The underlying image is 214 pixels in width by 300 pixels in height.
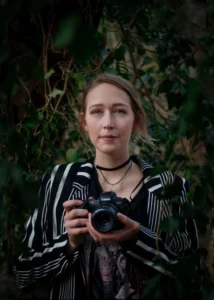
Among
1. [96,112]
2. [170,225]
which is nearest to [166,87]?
[96,112]

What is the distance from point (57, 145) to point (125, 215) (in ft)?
4.13

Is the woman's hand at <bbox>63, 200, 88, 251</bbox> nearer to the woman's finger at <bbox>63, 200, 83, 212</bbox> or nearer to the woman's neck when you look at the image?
the woman's finger at <bbox>63, 200, 83, 212</bbox>

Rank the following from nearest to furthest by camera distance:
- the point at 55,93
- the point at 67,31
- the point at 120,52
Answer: the point at 67,31, the point at 55,93, the point at 120,52

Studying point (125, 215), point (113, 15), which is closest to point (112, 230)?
point (125, 215)

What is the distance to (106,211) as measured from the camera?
1.48 m

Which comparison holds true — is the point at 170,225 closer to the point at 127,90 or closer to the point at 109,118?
the point at 109,118

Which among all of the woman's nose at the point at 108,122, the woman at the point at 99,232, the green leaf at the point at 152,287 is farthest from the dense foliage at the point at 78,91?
the woman's nose at the point at 108,122

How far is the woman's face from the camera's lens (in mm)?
1718

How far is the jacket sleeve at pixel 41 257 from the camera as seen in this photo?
1.62m

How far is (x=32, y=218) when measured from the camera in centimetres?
176

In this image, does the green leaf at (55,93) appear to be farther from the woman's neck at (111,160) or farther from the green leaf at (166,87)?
the woman's neck at (111,160)

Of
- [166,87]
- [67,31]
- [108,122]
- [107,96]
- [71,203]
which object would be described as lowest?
[71,203]

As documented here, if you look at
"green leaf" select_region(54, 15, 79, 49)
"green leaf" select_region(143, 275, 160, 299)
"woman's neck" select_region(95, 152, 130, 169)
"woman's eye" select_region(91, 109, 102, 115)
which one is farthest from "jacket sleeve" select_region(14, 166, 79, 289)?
"green leaf" select_region(54, 15, 79, 49)

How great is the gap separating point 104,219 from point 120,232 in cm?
7
